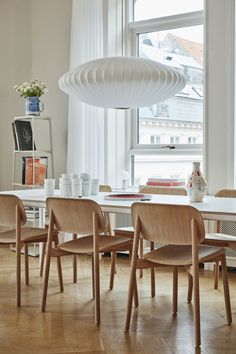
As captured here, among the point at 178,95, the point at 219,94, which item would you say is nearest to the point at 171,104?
the point at 178,95

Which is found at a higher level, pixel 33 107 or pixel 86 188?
pixel 33 107

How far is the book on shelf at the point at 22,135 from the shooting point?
5191mm

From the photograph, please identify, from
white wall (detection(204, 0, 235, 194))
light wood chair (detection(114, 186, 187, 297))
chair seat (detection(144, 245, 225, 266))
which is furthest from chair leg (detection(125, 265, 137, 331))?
white wall (detection(204, 0, 235, 194))

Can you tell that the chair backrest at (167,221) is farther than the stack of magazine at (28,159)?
No

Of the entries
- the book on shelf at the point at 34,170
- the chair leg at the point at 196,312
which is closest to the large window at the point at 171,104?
the book on shelf at the point at 34,170

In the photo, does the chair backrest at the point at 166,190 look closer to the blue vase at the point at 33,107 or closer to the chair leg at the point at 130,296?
Result: the chair leg at the point at 130,296

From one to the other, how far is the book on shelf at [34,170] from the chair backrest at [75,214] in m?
1.99

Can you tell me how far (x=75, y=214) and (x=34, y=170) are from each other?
2.14 meters

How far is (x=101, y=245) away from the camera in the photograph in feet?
10.3

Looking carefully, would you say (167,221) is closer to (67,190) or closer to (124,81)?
(124,81)

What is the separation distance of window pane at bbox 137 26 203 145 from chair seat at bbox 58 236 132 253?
1.91 metres

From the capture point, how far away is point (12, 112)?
5672mm

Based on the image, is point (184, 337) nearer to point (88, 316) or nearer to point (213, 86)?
point (88, 316)

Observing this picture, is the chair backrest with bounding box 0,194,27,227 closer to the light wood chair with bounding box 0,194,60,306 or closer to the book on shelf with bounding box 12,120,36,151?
the light wood chair with bounding box 0,194,60,306
